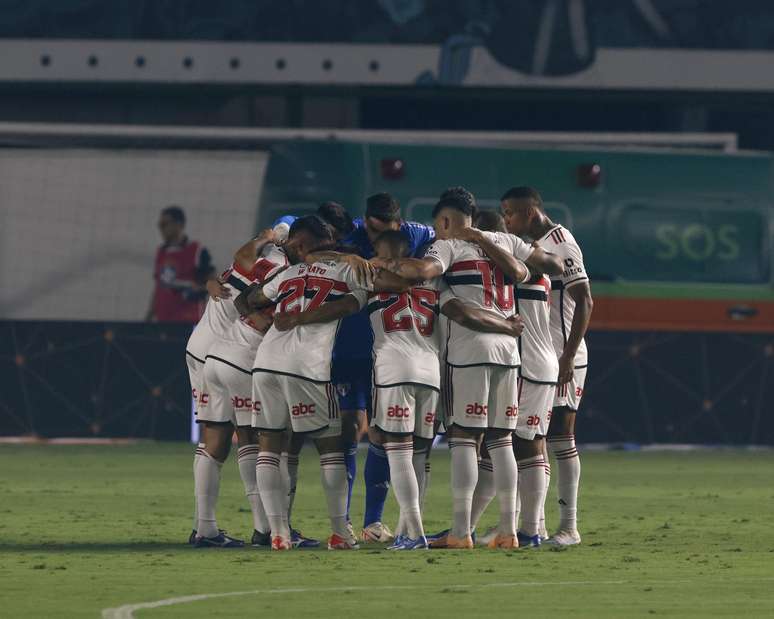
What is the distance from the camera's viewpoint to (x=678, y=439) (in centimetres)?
2116

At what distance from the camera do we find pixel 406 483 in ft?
37.3

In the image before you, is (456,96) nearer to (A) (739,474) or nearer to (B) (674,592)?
(A) (739,474)

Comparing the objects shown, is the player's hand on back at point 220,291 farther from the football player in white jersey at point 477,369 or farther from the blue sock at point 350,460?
the blue sock at point 350,460

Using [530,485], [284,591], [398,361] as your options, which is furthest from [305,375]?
[284,591]

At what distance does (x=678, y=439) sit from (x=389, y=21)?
9.72m

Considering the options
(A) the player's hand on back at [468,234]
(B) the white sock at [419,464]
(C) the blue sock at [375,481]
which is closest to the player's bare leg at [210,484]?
(C) the blue sock at [375,481]

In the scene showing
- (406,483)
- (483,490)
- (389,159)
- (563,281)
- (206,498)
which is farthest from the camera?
(389,159)

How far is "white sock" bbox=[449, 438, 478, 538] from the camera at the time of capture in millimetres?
11438

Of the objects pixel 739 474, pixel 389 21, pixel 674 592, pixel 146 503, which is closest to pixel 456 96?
pixel 389 21

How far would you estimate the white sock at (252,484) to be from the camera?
11875 millimetres

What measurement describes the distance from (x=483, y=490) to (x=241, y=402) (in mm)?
1563

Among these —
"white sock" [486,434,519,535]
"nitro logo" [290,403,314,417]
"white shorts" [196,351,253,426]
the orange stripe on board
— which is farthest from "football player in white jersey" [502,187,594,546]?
the orange stripe on board

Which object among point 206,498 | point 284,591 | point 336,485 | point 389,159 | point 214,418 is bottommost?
point 284,591

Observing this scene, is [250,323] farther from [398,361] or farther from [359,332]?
[398,361]
